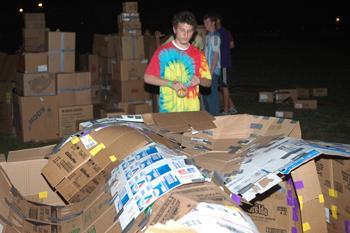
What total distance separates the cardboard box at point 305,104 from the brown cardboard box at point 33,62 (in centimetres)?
459

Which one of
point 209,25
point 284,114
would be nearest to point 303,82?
point 284,114

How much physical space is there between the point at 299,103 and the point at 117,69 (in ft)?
11.1

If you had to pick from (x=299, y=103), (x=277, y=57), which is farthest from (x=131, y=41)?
(x=277, y=57)

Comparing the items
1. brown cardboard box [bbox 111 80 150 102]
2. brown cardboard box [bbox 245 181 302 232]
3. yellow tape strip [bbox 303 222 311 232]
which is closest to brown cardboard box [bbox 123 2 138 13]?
Result: brown cardboard box [bbox 111 80 150 102]

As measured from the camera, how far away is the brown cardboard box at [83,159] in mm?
2809

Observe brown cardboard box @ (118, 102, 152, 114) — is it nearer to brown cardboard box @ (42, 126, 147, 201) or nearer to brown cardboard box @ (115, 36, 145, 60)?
brown cardboard box @ (115, 36, 145, 60)

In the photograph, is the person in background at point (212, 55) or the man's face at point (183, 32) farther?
the person in background at point (212, 55)

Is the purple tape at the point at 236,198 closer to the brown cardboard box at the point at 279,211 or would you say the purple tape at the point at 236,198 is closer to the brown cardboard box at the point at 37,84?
the brown cardboard box at the point at 279,211

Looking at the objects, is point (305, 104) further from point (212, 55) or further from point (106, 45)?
point (106, 45)

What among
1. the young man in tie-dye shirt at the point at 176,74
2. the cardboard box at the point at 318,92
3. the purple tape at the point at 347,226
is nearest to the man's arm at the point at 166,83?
the young man in tie-dye shirt at the point at 176,74

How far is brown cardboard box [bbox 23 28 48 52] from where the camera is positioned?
743 centimetres

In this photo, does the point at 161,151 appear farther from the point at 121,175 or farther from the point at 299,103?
the point at 299,103

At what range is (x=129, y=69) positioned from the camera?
8.41 meters

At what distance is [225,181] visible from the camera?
2.60 metres
